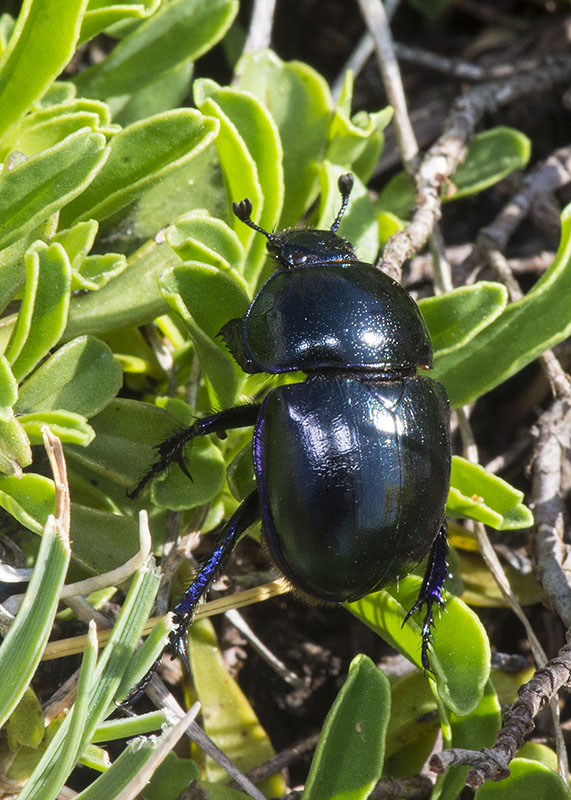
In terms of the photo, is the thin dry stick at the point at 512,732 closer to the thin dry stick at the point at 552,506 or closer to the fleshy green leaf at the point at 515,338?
the thin dry stick at the point at 552,506

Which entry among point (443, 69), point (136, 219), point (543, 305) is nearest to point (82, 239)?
point (136, 219)

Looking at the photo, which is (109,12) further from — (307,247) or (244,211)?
(307,247)

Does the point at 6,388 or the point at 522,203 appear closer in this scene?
the point at 6,388

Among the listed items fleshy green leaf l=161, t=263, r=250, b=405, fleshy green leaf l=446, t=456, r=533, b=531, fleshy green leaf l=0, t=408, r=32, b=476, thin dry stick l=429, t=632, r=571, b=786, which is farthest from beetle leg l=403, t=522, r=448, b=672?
fleshy green leaf l=0, t=408, r=32, b=476

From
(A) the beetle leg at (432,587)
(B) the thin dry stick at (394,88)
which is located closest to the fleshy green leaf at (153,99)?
(B) the thin dry stick at (394,88)

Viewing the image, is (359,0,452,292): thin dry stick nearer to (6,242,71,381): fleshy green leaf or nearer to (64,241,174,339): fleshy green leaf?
(64,241,174,339): fleshy green leaf

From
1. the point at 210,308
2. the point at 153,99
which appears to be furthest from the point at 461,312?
the point at 153,99
